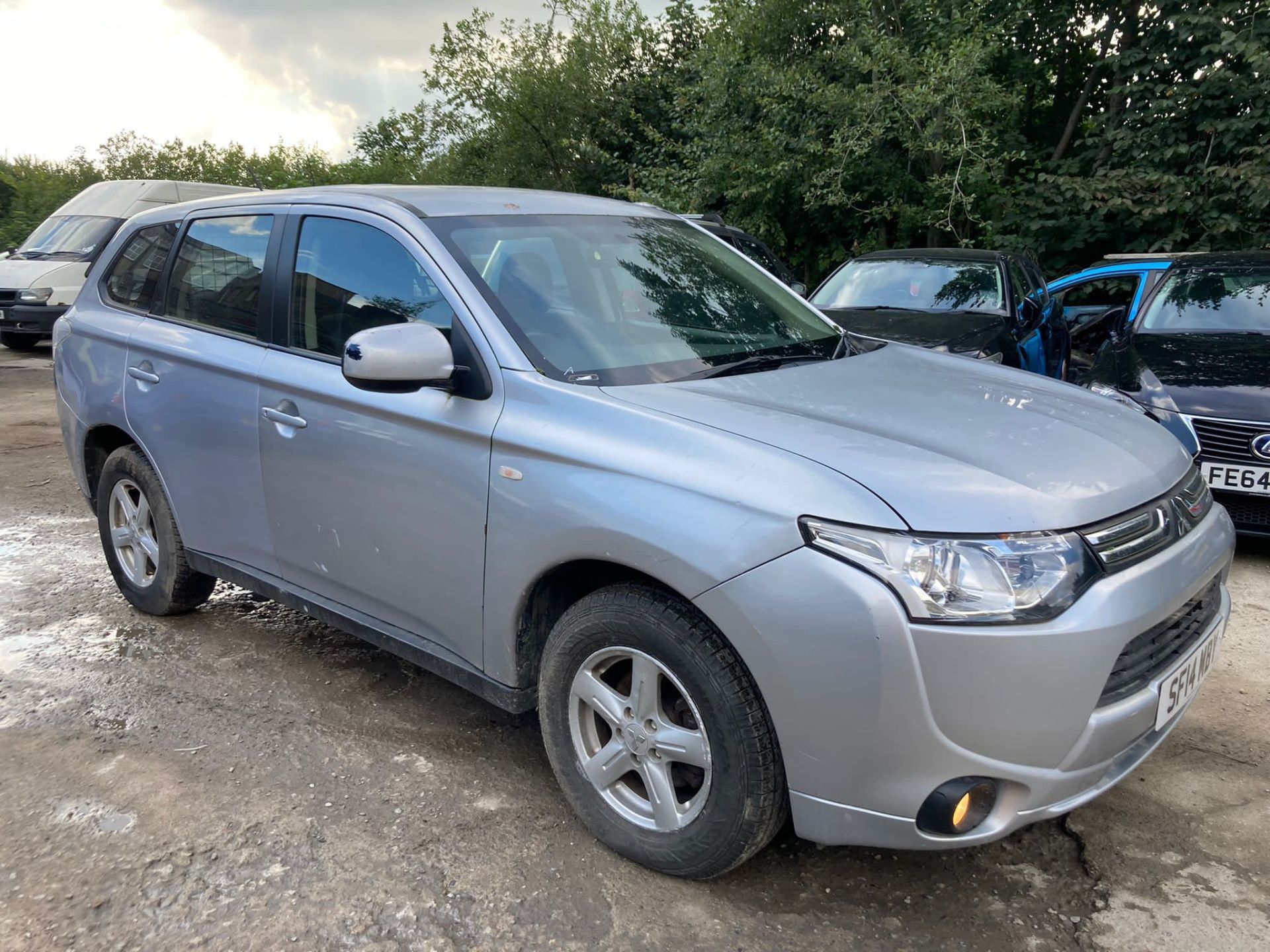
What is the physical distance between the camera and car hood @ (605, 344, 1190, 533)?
2.12m

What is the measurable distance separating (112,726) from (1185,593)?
3.37 metres

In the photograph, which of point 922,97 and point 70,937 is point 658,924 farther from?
point 922,97

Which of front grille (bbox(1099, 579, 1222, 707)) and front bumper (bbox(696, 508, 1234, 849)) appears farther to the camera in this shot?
front grille (bbox(1099, 579, 1222, 707))

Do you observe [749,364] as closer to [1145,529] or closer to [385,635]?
[1145,529]

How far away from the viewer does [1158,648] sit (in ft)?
7.60

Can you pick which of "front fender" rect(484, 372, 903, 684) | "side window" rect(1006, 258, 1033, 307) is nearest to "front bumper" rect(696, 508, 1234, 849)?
"front fender" rect(484, 372, 903, 684)

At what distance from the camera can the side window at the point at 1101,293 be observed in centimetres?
838

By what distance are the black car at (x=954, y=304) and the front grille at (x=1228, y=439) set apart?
1.83 m

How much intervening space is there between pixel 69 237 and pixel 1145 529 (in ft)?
50.3

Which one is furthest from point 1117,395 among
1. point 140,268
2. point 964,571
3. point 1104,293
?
point 1104,293

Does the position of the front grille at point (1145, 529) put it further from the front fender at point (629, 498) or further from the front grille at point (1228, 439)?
the front grille at point (1228, 439)

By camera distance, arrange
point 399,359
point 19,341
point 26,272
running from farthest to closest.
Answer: point 19,341
point 26,272
point 399,359

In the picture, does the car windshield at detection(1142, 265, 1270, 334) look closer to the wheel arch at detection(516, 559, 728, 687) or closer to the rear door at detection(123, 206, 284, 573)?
the wheel arch at detection(516, 559, 728, 687)

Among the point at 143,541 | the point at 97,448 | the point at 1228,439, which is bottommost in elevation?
the point at 143,541
